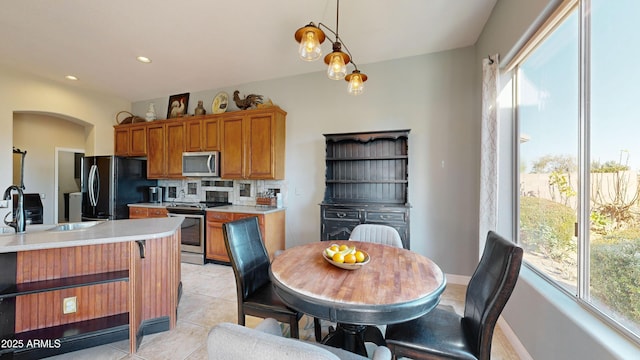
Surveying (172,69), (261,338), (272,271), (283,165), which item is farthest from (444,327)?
(172,69)

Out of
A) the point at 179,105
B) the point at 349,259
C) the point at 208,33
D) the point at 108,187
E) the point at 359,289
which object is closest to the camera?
the point at 359,289

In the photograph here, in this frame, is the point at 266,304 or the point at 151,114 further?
the point at 151,114

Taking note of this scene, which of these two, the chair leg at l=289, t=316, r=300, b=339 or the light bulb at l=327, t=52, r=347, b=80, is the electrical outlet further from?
the light bulb at l=327, t=52, r=347, b=80

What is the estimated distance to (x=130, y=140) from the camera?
4.73m

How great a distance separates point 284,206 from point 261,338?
3.35 metres

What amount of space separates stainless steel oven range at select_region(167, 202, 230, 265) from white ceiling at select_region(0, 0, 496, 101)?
84.9 inches

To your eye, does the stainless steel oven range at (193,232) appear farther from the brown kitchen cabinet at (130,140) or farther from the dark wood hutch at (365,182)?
the dark wood hutch at (365,182)

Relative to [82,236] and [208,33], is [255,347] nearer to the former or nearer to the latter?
[82,236]

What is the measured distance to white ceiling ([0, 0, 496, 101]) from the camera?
7.70 feet

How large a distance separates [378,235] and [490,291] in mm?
1163

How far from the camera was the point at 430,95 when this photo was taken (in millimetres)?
3242

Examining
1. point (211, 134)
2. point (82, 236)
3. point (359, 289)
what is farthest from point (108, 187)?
point (359, 289)

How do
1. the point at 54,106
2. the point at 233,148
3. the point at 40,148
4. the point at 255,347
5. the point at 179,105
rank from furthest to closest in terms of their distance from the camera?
the point at 40,148
the point at 179,105
the point at 54,106
the point at 233,148
the point at 255,347

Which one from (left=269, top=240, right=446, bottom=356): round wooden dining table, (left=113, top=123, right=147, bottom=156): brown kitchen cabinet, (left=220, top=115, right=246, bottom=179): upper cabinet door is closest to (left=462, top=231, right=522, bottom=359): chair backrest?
(left=269, top=240, right=446, bottom=356): round wooden dining table
